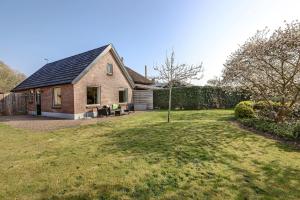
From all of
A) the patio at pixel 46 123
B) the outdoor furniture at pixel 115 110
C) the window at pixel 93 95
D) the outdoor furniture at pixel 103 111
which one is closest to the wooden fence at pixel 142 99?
the outdoor furniture at pixel 115 110

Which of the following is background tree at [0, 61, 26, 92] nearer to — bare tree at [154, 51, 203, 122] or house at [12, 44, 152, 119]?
house at [12, 44, 152, 119]

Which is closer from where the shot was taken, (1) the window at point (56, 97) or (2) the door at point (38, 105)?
(1) the window at point (56, 97)

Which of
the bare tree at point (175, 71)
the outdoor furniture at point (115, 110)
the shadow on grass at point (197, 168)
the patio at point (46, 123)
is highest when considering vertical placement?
the bare tree at point (175, 71)

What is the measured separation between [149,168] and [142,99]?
56.6ft

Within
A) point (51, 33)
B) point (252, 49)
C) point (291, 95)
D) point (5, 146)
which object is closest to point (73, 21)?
point (51, 33)

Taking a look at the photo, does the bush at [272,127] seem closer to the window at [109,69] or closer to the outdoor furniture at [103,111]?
the outdoor furniture at [103,111]

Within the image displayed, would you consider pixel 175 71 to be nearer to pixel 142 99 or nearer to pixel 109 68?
pixel 109 68

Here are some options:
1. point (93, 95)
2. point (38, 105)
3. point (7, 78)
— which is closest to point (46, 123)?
point (93, 95)

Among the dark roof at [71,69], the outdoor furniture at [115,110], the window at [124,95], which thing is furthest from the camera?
the window at [124,95]

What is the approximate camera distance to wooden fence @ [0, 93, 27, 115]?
18031 mm

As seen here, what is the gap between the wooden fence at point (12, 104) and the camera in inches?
710

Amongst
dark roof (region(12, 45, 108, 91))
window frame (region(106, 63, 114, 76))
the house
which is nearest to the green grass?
the house

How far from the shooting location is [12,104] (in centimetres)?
1853

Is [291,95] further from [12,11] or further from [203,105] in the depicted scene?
[12,11]
